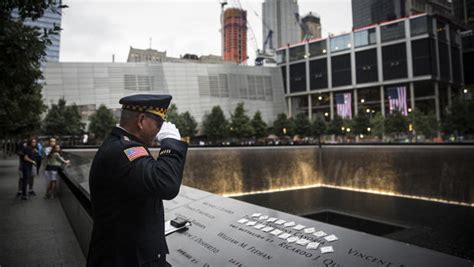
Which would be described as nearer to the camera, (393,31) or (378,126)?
(378,126)

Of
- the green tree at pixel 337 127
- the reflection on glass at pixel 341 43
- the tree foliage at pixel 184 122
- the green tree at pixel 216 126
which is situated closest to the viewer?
the tree foliage at pixel 184 122

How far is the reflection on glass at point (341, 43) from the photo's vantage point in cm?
6694

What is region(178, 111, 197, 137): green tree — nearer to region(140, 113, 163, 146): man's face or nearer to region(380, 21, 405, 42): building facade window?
region(380, 21, 405, 42): building facade window

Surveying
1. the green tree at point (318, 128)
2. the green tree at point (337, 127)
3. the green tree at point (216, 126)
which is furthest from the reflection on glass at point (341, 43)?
the green tree at point (216, 126)

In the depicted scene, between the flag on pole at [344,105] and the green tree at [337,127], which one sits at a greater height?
the flag on pole at [344,105]

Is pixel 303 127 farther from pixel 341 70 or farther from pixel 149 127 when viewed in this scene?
pixel 149 127

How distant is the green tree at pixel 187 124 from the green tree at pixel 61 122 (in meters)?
16.1

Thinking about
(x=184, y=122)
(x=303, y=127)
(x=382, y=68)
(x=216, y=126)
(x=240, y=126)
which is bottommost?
(x=303, y=127)

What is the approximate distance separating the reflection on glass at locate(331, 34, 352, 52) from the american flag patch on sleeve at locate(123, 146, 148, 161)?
72.4 m

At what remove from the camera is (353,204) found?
1459 cm

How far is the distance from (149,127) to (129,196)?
0.48m

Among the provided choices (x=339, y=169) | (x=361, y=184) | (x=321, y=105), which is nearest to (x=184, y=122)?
(x=339, y=169)

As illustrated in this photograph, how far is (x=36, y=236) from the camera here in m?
5.99

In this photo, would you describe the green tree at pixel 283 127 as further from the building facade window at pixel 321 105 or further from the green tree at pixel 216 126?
the building facade window at pixel 321 105
